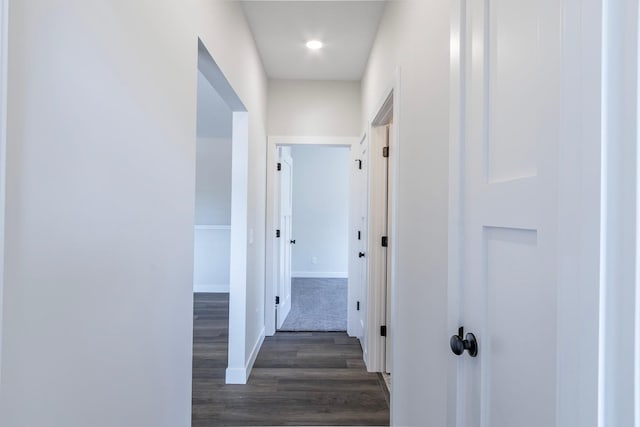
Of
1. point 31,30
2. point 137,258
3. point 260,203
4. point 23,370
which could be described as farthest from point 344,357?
point 31,30

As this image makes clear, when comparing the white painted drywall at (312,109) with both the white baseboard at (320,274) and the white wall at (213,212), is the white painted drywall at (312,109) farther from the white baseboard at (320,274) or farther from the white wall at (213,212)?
the white baseboard at (320,274)

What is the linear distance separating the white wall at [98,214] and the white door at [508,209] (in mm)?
961

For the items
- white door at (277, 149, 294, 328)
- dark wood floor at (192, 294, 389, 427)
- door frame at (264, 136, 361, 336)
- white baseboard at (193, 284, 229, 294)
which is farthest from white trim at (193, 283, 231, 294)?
door frame at (264, 136, 361, 336)

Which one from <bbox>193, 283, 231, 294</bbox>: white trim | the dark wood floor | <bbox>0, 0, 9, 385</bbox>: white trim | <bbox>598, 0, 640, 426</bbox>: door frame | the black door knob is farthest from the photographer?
<bbox>193, 283, 231, 294</bbox>: white trim

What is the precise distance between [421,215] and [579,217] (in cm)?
99

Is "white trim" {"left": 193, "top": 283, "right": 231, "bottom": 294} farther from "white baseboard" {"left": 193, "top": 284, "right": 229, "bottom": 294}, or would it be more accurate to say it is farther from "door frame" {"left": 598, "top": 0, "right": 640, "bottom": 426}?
"door frame" {"left": 598, "top": 0, "right": 640, "bottom": 426}

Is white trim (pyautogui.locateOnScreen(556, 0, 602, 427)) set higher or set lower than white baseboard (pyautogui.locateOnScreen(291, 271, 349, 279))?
higher

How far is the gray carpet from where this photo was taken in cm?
379

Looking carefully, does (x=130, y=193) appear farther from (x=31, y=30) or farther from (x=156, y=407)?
(x=156, y=407)

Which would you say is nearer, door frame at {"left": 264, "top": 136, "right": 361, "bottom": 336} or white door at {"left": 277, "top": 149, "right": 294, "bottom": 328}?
→ door frame at {"left": 264, "top": 136, "right": 361, "bottom": 336}

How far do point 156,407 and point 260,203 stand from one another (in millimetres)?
2162

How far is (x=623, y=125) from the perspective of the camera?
37 cm

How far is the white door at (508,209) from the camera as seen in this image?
630 mm

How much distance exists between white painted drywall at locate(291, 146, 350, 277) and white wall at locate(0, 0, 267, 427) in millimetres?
5030
